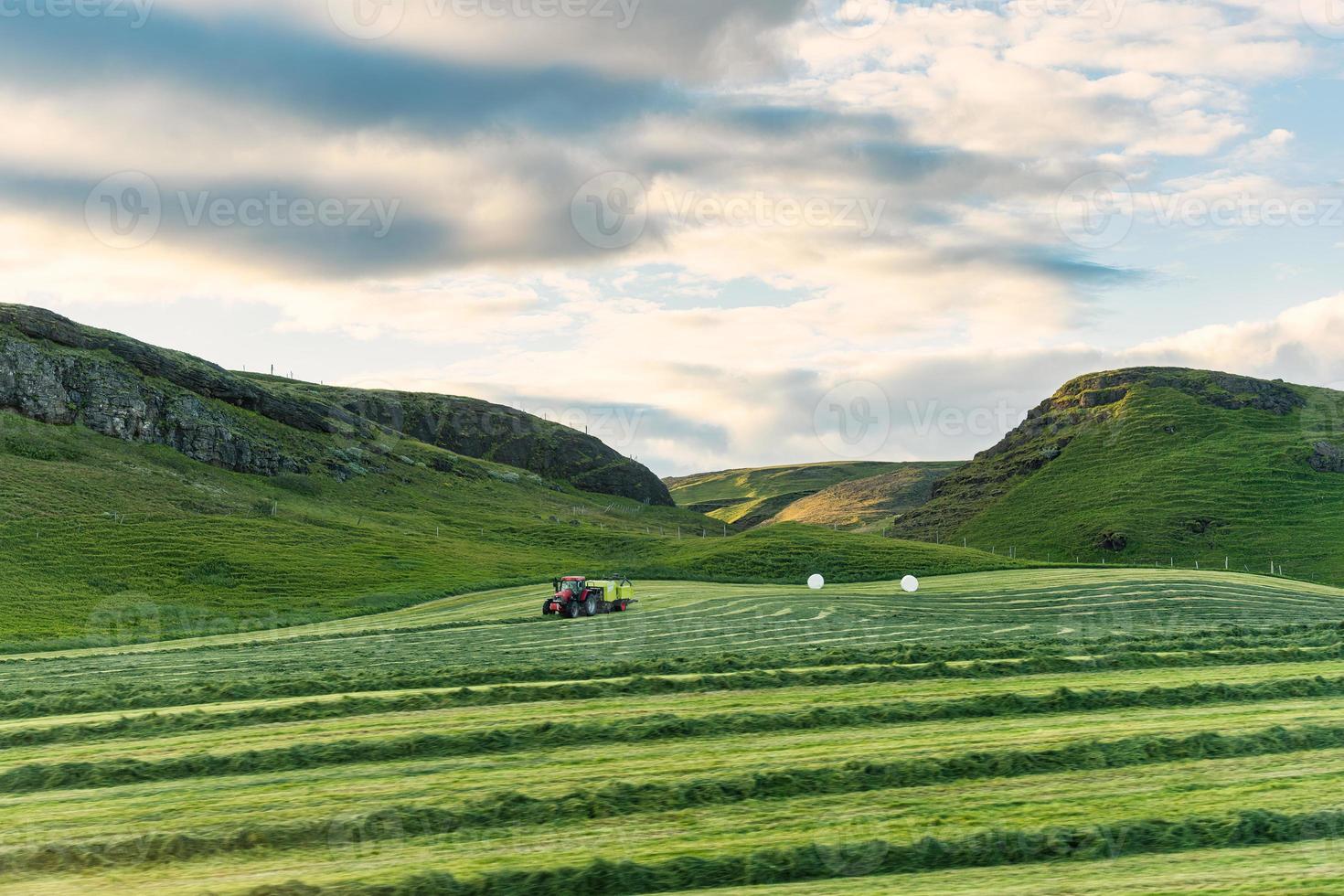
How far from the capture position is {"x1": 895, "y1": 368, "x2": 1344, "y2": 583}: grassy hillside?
10350 cm

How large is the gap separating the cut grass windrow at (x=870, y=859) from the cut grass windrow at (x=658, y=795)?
5.00ft

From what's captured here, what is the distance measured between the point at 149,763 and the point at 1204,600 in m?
37.0

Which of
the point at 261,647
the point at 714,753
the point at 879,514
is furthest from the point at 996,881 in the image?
the point at 879,514

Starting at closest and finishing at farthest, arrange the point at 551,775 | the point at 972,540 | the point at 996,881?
the point at 996,881
the point at 551,775
the point at 972,540

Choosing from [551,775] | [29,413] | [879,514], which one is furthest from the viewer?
[879,514]

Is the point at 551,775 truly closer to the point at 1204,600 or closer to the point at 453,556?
the point at 1204,600

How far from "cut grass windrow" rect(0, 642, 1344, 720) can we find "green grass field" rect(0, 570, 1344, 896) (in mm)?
88

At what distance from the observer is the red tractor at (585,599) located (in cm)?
3462

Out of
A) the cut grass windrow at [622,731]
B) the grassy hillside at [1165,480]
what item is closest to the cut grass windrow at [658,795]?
the cut grass windrow at [622,731]

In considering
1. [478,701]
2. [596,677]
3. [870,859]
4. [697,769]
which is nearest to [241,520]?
[596,677]

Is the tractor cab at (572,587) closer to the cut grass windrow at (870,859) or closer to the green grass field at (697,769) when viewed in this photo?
the green grass field at (697,769)

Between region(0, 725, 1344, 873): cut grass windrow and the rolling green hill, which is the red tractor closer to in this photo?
the rolling green hill

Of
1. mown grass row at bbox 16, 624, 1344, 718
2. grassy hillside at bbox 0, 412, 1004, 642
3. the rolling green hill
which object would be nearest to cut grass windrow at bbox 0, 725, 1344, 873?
mown grass row at bbox 16, 624, 1344, 718

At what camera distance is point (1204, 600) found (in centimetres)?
3759
